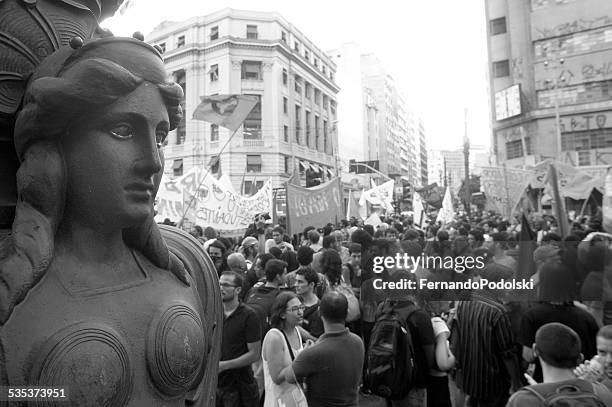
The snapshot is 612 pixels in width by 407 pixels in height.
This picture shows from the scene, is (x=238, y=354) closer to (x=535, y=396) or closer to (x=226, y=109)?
(x=535, y=396)

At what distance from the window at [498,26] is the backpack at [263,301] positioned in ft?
125

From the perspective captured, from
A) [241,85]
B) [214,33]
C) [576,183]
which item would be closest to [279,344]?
[576,183]

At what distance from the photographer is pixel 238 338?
13.2ft

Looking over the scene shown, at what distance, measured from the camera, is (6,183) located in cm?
160

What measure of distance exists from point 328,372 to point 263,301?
1.60m

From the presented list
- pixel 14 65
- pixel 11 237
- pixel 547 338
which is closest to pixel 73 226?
pixel 11 237

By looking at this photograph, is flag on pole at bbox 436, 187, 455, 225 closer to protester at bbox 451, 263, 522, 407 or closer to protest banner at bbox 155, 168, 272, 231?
protest banner at bbox 155, 168, 272, 231

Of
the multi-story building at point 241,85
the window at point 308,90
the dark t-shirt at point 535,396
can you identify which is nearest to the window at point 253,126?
the multi-story building at point 241,85

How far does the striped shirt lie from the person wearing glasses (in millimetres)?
1997

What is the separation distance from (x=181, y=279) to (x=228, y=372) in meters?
2.60

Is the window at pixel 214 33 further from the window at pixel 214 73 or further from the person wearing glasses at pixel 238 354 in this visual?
the person wearing glasses at pixel 238 354

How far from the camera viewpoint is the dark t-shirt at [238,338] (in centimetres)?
401

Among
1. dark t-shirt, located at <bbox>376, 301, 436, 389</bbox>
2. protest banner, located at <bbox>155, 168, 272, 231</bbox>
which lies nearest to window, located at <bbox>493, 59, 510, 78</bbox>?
protest banner, located at <bbox>155, 168, 272, 231</bbox>

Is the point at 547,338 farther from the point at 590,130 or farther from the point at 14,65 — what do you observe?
the point at 590,130
